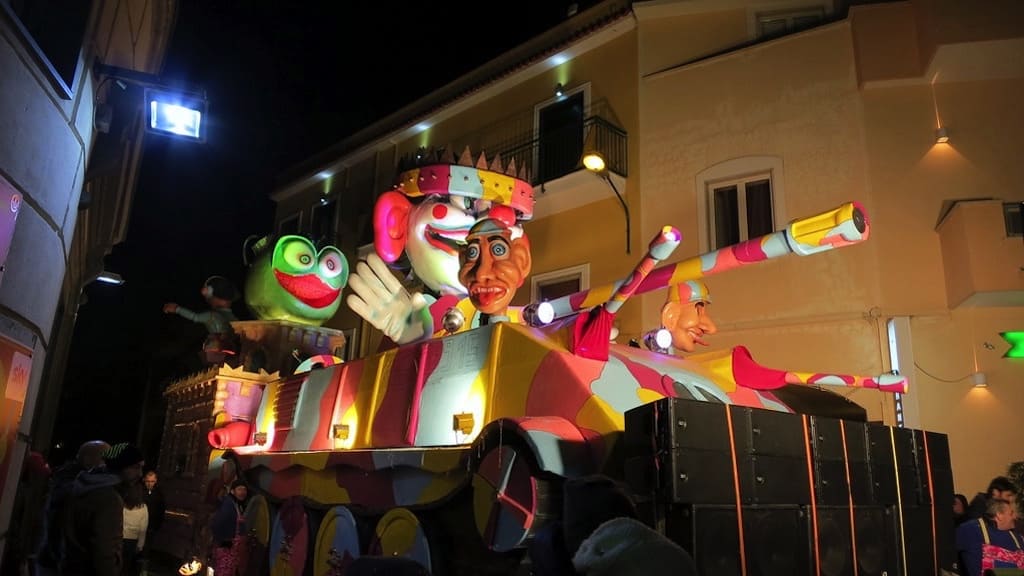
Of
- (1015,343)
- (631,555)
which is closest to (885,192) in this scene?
(1015,343)

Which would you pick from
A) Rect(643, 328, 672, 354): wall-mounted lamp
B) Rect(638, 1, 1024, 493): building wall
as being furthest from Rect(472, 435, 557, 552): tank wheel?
Rect(638, 1, 1024, 493): building wall

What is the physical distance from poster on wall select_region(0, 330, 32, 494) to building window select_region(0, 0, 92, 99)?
5.32ft

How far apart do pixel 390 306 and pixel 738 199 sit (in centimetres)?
598

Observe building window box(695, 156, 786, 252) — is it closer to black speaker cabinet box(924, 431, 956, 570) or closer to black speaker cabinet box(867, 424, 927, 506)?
black speaker cabinet box(924, 431, 956, 570)

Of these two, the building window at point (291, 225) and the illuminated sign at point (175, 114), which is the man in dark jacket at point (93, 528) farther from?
the building window at point (291, 225)

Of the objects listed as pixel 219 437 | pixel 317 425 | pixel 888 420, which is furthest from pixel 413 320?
pixel 888 420

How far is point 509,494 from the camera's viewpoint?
438 cm

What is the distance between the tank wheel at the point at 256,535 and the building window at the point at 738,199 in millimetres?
6963

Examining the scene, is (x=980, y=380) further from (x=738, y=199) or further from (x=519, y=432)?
(x=519, y=432)

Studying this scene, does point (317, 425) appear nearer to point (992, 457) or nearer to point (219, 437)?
point (219, 437)

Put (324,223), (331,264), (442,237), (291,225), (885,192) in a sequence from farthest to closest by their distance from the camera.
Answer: (291,225) → (324,223) → (331,264) → (885,192) → (442,237)

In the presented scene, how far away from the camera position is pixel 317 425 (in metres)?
7.33

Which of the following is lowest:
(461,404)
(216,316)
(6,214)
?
(461,404)

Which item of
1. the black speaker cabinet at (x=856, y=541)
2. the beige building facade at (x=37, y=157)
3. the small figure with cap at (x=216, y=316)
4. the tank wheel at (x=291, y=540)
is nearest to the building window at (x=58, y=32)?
the beige building facade at (x=37, y=157)
